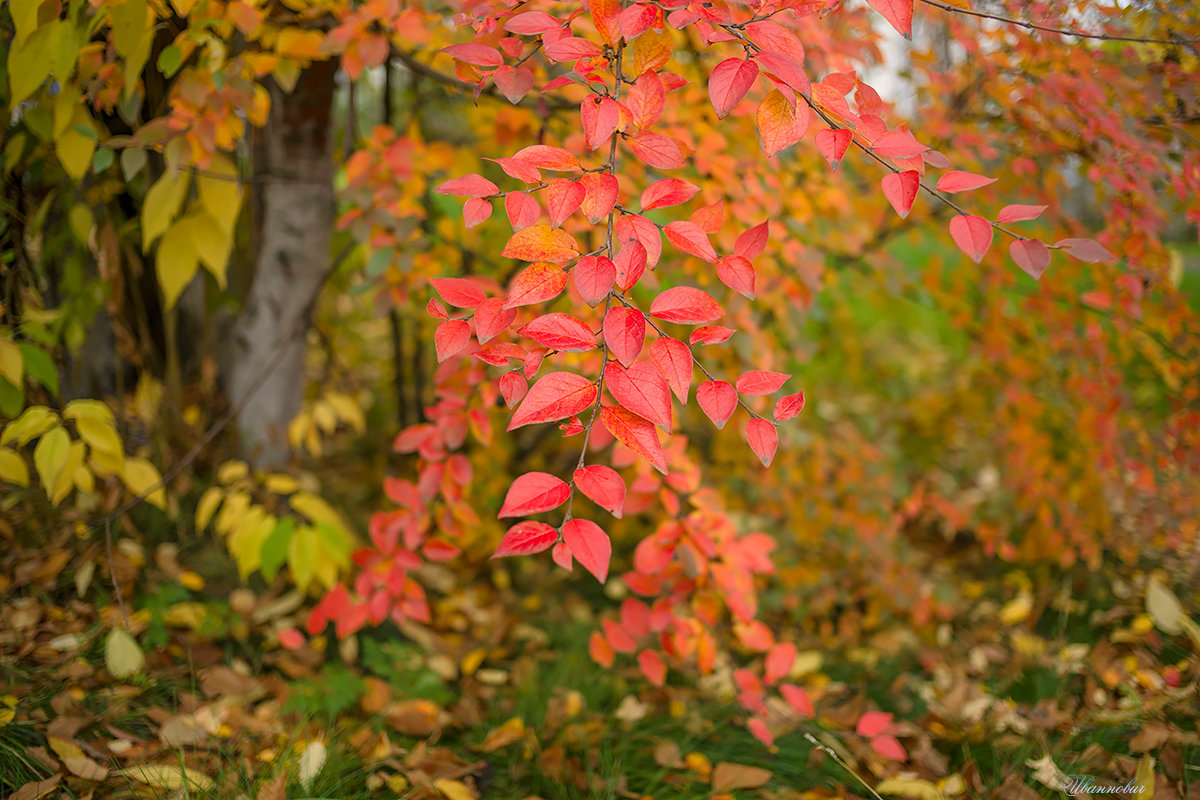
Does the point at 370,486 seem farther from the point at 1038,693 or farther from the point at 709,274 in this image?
the point at 1038,693

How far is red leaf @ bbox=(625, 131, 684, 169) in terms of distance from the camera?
2.90ft

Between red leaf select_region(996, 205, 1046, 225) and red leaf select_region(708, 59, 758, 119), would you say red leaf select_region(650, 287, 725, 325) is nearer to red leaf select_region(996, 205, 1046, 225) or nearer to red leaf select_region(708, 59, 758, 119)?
red leaf select_region(708, 59, 758, 119)

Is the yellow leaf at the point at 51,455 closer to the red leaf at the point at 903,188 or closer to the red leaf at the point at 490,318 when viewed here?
the red leaf at the point at 490,318

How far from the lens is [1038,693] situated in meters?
1.75

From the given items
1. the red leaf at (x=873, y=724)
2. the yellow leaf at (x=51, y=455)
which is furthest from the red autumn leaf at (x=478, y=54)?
the red leaf at (x=873, y=724)

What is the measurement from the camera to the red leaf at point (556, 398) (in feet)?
2.50

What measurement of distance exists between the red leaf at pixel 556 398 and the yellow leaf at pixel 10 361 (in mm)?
1190

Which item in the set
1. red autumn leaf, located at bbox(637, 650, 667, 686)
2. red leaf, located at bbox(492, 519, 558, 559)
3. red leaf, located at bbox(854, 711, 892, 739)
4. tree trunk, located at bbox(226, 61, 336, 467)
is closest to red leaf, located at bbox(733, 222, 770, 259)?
red leaf, located at bbox(492, 519, 558, 559)

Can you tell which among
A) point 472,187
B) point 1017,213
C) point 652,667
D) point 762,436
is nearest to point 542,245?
point 472,187

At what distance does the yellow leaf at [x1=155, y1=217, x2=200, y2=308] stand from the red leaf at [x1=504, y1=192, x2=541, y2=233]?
0.95m

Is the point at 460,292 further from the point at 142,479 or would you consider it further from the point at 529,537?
the point at 142,479

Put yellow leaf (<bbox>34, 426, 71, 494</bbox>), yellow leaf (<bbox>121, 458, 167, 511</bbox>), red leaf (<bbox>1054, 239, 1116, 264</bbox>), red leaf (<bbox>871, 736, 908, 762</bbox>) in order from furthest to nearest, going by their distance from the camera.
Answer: yellow leaf (<bbox>121, 458, 167, 511</bbox>) → red leaf (<bbox>871, 736, 908, 762</bbox>) → yellow leaf (<bbox>34, 426, 71, 494</bbox>) → red leaf (<bbox>1054, 239, 1116, 264</bbox>)

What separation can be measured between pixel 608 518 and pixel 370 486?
959mm

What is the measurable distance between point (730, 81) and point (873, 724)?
137 cm
